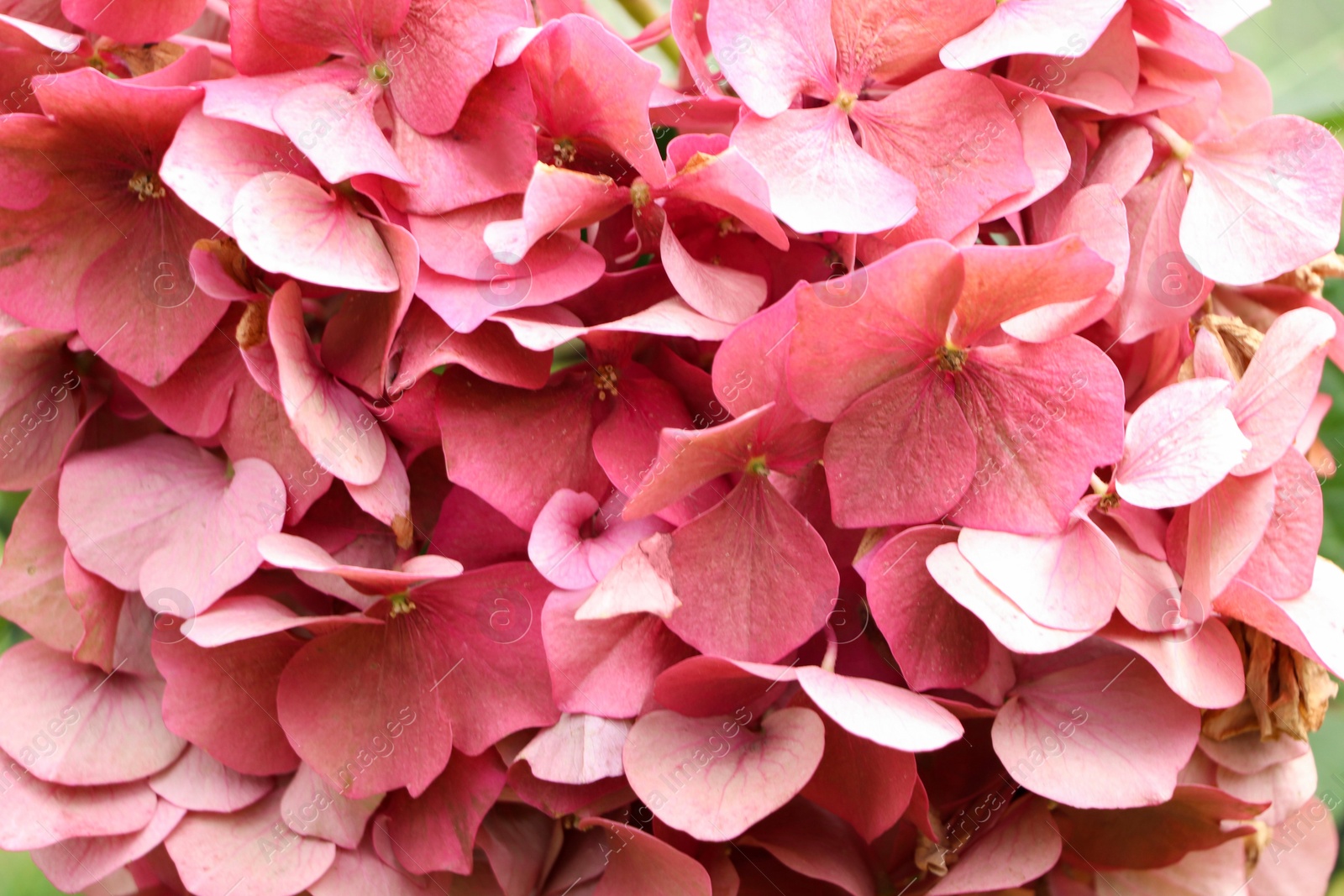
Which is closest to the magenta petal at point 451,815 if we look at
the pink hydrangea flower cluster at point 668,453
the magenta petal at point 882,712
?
the pink hydrangea flower cluster at point 668,453

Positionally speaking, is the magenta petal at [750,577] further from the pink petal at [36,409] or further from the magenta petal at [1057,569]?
the pink petal at [36,409]

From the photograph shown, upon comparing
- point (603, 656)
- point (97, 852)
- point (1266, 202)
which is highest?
point (1266, 202)

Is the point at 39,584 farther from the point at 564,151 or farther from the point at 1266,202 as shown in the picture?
the point at 1266,202

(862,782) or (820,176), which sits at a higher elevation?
(820,176)

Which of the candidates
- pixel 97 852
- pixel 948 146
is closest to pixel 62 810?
pixel 97 852
